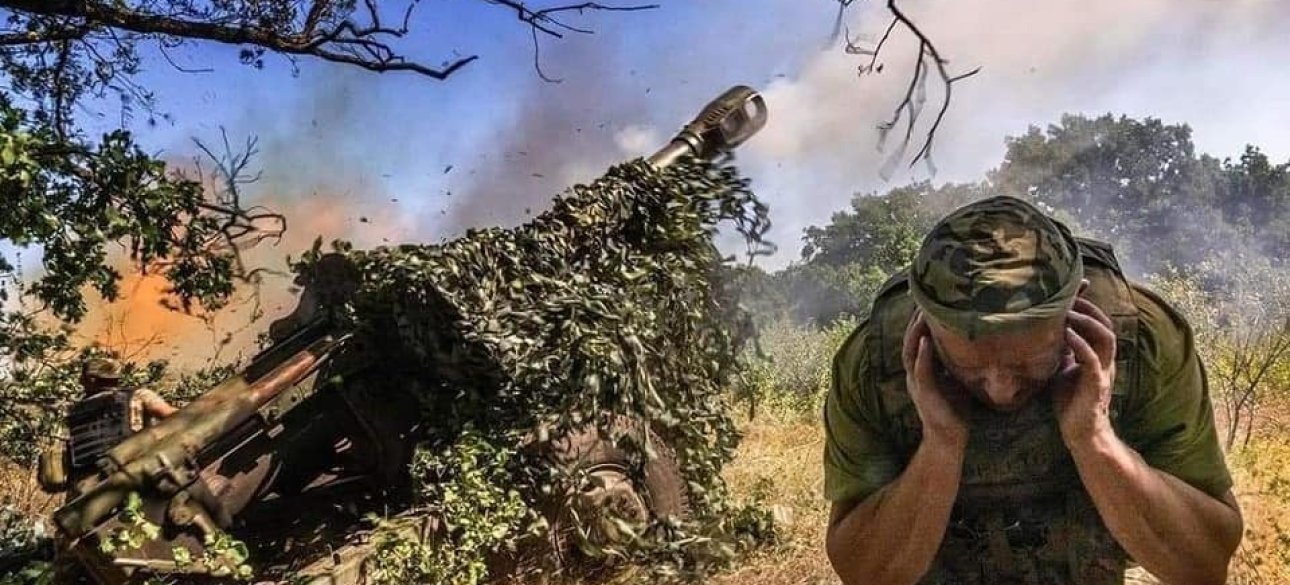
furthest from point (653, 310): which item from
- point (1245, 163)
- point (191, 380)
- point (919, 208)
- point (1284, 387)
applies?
point (1245, 163)

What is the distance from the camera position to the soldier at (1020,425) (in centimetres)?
190

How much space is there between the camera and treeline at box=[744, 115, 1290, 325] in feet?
80.2

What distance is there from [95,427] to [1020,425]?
548 centimetres

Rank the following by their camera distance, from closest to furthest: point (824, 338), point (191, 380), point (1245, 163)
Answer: point (191, 380) < point (824, 338) < point (1245, 163)

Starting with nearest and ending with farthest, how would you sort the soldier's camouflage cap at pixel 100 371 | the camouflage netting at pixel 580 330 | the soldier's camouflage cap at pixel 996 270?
the soldier's camouflage cap at pixel 996 270
the camouflage netting at pixel 580 330
the soldier's camouflage cap at pixel 100 371

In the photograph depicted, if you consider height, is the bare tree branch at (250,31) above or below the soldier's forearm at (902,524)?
above

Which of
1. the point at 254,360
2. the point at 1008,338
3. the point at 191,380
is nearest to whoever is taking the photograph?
the point at 1008,338

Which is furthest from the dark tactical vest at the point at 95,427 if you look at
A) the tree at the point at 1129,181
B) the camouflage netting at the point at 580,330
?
the tree at the point at 1129,181

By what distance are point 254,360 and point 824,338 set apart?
13800mm

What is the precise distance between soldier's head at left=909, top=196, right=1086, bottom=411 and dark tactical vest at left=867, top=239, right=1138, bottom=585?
0.15 m

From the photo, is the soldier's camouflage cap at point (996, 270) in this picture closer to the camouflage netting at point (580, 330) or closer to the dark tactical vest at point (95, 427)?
the camouflage netting at point (580, 330)

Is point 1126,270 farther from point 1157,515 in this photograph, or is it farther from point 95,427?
point 95,427

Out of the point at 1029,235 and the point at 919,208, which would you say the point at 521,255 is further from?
the point at 919,208

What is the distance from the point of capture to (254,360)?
6070mm
